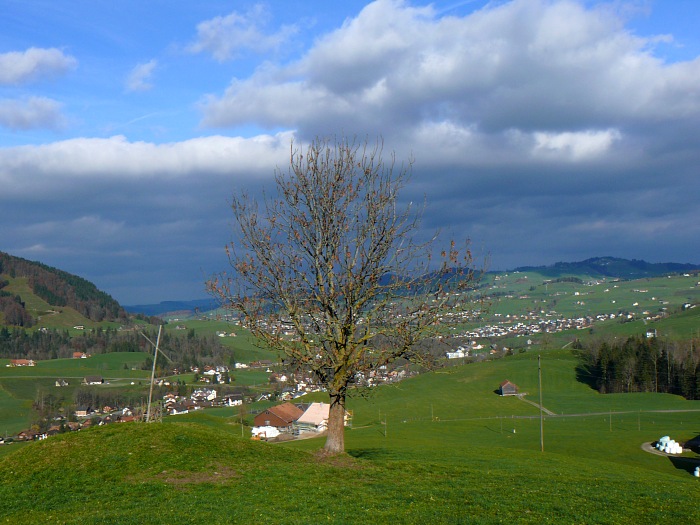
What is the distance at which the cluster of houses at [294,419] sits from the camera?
301 ft

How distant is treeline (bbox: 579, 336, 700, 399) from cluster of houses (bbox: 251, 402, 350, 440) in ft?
228

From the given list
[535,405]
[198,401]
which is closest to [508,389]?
[535,405]

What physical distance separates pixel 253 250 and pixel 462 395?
367ft

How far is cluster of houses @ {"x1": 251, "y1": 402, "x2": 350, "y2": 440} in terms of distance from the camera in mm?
91875

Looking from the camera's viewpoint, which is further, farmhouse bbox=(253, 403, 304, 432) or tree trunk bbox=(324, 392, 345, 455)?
farmhouse bbox=(253, 403, 304, 432)

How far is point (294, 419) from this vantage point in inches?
3917

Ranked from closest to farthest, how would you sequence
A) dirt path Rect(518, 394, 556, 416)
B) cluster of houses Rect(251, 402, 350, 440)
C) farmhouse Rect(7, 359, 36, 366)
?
cluster of houses Rect(251, 402, 350, 440) < dirt path Rect(518, 394, 556, 416) < farmhouse Rect(7, 359, 36, 366)

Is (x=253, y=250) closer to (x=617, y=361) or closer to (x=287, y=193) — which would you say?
(x=287, y=193)

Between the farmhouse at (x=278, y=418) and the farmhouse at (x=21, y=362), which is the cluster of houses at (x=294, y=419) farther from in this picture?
the farmhouse at (x=21, y=362)

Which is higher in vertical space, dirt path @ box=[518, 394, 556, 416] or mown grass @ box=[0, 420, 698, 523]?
mown grass @ box=[0, 420, 698, 523]

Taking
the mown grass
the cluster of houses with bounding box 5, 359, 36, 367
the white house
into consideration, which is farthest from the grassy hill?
the cluster of houses with bounding box 5, 359, 36, 367

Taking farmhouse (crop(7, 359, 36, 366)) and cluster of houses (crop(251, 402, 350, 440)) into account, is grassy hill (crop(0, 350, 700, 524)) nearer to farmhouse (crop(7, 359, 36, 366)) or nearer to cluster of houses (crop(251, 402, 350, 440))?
cluster of houses (crop(251, 402, 350, 440))

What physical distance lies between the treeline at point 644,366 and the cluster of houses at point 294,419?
228ft

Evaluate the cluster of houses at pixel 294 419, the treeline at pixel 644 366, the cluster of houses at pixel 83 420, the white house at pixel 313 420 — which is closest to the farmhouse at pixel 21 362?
the cluster of houses at pixel 83 420
